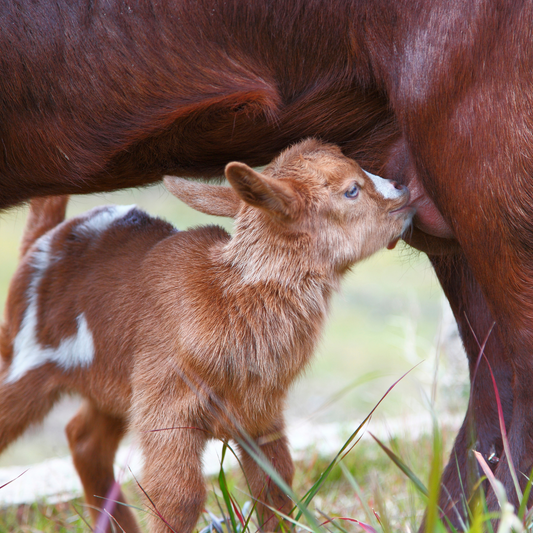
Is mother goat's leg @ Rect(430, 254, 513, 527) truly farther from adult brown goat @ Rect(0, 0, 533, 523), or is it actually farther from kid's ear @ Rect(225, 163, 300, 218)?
kid's ear @ Rect(225, 163, 300, 218)

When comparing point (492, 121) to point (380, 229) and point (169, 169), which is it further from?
point (169, 169)

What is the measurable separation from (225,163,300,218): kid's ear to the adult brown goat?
296mm

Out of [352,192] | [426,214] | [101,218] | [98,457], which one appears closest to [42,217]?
[101,218]

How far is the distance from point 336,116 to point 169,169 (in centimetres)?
61

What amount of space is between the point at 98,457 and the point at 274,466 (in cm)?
93

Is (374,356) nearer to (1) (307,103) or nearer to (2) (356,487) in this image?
(1) (307,103)

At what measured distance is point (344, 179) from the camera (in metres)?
2.29

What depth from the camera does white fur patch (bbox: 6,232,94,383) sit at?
2600 millimetres

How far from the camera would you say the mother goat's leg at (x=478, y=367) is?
2721 millimetres

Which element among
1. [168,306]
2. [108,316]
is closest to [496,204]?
[168,306]

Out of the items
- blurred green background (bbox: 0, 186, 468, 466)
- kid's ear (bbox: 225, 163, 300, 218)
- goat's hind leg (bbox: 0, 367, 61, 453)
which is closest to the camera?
kid's ear (bbox: 225, 163, 300, 218)

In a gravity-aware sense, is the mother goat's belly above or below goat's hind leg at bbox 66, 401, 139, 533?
above

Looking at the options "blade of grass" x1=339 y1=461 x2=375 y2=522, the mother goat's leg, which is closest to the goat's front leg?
"blade of grass" x1=339 y1=461 x2=375 y2=522

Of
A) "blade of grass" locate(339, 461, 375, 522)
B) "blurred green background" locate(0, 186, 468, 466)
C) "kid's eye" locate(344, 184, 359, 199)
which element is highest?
"kid's eye" locate(344, 184, 359, 199)
